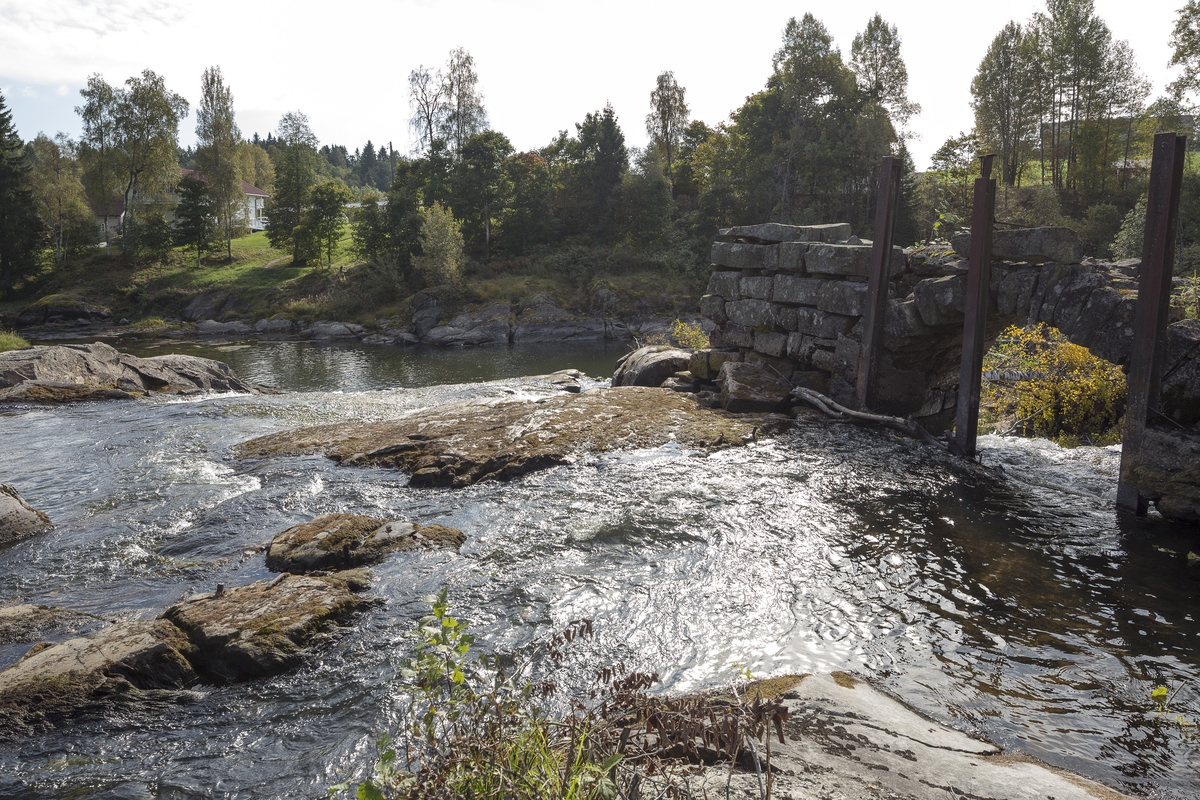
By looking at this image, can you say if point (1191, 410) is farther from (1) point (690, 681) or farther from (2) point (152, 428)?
(2) point (152, 428)

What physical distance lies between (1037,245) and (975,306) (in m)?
1.32

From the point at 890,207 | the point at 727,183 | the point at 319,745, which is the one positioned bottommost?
the point at 319,745

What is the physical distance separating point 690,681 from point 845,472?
693 centimetres

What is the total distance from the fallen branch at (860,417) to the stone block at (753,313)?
2177mm

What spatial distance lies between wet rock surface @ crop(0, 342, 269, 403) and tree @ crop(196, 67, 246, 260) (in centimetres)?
4275

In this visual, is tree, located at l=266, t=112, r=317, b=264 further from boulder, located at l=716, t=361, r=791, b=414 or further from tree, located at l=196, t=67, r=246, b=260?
boulder, located at l=716, t=361, r=791, b=414

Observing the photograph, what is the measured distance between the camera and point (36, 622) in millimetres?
6816

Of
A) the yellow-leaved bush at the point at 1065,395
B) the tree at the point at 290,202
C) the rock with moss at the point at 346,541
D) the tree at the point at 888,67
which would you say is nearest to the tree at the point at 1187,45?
the tree at the point at 888,67

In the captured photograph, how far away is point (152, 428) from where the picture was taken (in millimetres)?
15469

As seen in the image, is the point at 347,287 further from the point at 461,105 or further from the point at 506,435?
the point at 506,435

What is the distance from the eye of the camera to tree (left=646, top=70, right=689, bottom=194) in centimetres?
6366

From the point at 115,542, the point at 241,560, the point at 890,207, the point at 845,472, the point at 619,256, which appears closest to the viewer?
the point at 241,560

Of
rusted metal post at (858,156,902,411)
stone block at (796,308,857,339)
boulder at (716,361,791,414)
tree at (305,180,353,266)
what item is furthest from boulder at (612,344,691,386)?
tree at (305,180,353,266)

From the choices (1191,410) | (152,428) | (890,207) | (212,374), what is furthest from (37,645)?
(212,374)
